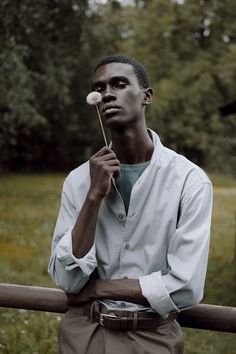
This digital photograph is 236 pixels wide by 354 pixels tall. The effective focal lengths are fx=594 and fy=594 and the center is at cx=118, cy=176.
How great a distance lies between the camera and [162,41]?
64.1ft

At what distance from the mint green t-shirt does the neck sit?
29 millimetres

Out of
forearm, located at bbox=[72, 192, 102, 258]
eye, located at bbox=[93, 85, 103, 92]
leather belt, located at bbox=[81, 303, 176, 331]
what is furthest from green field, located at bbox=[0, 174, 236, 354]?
eye, located at bbox=[93, 85, 103, 92]

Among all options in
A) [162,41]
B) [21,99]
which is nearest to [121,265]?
[21,99]

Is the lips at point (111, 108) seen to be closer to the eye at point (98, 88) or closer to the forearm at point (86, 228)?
the eye at point (98, 88)

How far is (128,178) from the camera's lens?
1939 millimetres

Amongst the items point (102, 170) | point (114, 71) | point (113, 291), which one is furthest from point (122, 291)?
point (114, 71)

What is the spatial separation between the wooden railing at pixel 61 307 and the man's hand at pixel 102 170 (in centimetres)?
54

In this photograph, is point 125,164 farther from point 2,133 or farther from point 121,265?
point 2,133

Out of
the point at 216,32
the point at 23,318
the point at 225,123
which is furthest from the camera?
the point at 225,123

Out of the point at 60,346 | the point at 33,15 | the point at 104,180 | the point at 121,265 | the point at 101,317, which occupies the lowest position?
the point at 60,346

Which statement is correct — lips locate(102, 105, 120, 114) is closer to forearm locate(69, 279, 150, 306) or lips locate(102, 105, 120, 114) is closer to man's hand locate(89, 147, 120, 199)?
man's hand locate(89, 147, 120, 199)

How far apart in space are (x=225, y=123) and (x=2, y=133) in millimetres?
8679

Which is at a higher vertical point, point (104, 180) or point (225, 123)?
point (104, 180)

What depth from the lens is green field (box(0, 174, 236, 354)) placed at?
4.91 meters
